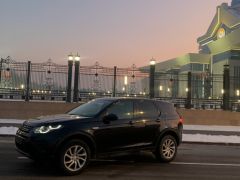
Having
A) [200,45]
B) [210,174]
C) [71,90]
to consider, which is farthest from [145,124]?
[200,45]

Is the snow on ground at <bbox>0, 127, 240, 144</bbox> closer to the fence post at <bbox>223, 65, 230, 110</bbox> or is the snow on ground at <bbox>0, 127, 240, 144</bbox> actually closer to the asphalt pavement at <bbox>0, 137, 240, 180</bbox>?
the asphalt pavement at <bbox>0, 137, 240, 180</bbox>

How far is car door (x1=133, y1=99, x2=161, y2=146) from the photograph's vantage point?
9933 millimetres

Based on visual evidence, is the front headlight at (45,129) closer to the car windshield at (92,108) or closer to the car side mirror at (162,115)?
the car windshield at (92,108)

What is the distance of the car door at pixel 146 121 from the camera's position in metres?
9.93

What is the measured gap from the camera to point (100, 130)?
906cm

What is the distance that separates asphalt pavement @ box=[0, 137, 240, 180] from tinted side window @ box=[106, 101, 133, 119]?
1.18 meters

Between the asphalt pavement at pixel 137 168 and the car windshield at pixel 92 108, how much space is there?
1.22 m

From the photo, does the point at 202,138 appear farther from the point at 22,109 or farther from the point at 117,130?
the point at 22,109

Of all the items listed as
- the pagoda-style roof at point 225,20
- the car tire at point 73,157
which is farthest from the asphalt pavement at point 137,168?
the pagoda-style roof at point 225,20

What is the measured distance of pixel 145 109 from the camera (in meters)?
10.4

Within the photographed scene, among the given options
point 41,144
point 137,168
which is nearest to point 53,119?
point 41,144

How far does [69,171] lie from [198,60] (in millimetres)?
100538

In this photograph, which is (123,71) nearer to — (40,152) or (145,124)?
(145,124)

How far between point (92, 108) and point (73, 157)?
1471 mm
